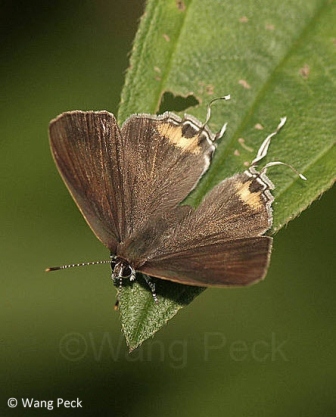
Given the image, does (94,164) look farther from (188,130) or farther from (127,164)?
(188,130)

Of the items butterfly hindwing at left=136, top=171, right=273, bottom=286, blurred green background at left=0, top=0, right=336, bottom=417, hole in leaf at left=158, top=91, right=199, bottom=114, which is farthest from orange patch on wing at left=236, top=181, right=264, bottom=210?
blurred green background at left=0, top=0, right=336, bottom=417

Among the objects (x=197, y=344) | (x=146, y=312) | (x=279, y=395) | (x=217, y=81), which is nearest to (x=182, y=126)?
(x=217, y=81)

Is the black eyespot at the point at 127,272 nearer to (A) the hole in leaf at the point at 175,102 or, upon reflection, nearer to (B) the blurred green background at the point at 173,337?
(A) the hole in leaf at the point at 175,102

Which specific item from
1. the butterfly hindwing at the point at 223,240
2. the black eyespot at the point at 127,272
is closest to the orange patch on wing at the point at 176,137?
the butterfly hindwing at the point at 223,240

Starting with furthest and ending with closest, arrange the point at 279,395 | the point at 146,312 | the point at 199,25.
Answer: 1. the point at 279,395
2. the point at 199,25
3. the point at 146,312

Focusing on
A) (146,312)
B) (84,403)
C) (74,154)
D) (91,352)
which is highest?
(74,154)

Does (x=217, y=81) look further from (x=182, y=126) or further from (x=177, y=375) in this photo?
(x=177, y=375)

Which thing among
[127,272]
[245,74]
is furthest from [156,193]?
[245,74]
